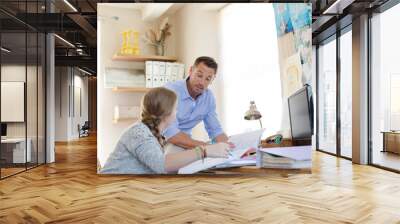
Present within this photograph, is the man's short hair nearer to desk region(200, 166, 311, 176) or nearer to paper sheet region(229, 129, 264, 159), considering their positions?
paper sheet region(229, 129, 264, 159)

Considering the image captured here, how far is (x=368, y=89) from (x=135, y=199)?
4372mm

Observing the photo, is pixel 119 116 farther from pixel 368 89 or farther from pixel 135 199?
pixel 368 89

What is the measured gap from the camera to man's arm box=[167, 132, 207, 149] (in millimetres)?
4621

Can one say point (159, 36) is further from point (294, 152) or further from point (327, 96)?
point (327, 96)

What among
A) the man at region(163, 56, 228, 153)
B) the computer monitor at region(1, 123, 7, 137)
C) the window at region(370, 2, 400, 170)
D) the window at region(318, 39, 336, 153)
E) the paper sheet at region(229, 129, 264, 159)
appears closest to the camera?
the man at region(163, 56, 228, 153)

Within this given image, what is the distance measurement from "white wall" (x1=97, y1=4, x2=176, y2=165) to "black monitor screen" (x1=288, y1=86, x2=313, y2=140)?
1.57 m

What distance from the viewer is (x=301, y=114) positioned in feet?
16.3

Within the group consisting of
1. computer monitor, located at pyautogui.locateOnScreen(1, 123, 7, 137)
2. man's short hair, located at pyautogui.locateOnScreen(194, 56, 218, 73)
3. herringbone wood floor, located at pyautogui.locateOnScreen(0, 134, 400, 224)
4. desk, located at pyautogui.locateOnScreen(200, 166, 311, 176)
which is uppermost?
man's short hair, located at pyautogui.locateOnScreen(194, 56, 218, 73)

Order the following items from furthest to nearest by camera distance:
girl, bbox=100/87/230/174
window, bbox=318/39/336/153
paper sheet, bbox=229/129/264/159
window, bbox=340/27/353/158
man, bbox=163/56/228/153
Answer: window, bbox=318/39/336/153
window, bbox=340/27/353/158
paper sheet, bbox=229/129/264/159
man, bbox=163/56/228/153
girl, bbox=100/87/230/174

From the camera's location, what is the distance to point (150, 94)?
469 cm

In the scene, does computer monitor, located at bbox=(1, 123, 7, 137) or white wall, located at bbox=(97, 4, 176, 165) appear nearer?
white wall, located at bbox=(97, 4, 176, 165)

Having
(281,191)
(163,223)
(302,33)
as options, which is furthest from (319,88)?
(163,223)

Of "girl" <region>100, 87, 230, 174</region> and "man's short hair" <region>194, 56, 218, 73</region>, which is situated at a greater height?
"man's short hair" <region>194, 56, 218, 73</region>

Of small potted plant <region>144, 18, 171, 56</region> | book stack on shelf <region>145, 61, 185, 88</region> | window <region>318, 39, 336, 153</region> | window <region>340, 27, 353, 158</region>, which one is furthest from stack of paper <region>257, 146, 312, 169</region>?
window <region>318, 39, 336, 153</region>
